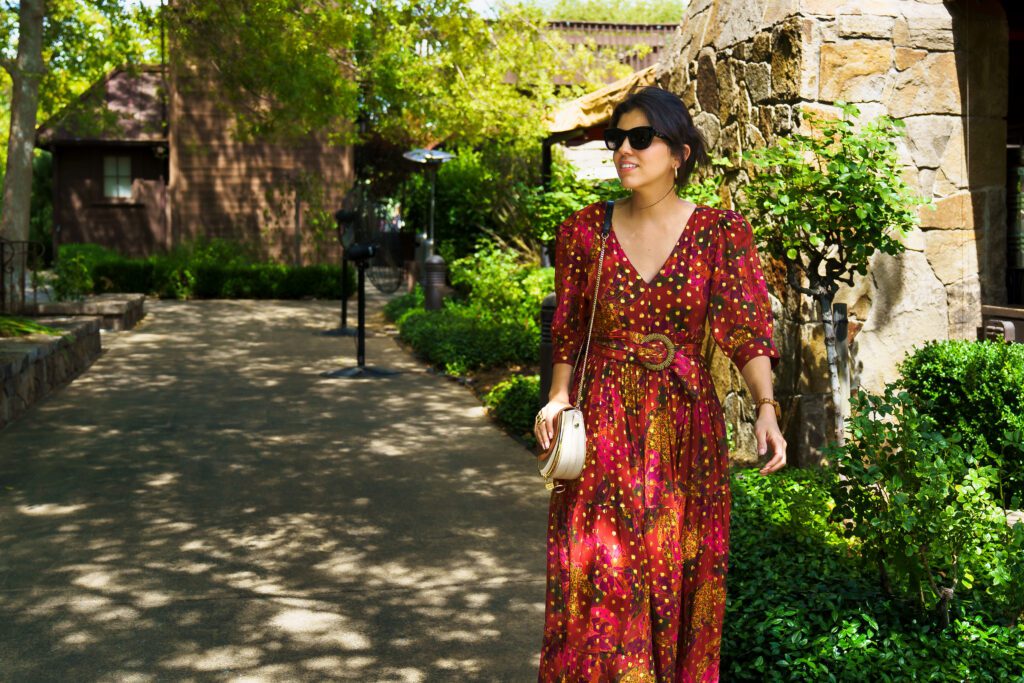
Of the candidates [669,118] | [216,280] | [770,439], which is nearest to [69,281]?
[216,280]

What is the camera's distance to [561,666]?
3.61m

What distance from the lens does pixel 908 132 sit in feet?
→ 24.6

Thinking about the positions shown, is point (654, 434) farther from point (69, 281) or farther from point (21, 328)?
point (69, 281)

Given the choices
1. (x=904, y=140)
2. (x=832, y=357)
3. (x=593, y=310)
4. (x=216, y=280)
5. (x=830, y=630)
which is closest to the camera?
(x=593, y=310)

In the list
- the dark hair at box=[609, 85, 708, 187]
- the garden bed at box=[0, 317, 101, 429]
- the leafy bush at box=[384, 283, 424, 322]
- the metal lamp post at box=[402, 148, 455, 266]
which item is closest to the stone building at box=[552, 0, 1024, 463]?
the dark hair at box=[609, 85, 708, 187]

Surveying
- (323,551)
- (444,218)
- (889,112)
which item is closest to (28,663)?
(323,551)

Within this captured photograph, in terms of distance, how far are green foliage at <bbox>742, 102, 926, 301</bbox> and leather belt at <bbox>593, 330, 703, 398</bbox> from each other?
2993 mm

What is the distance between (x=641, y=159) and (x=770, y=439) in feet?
2.89

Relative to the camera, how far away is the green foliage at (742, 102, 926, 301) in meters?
6.49

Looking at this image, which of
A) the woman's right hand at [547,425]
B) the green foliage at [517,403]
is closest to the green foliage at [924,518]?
the woman's right hand at [547,425]

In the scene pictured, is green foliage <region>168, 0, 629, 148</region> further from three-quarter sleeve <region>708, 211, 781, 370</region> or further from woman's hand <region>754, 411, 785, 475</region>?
woman's hand <region>754, 411, 785, 475</region>

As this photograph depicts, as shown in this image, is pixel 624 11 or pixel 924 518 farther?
pixel 624 11

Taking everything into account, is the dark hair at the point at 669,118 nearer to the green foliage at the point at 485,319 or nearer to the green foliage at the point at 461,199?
the green foliage at the point at 485,319

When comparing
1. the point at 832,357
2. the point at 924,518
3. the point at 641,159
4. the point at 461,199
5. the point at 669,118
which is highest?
the point at 461,199
